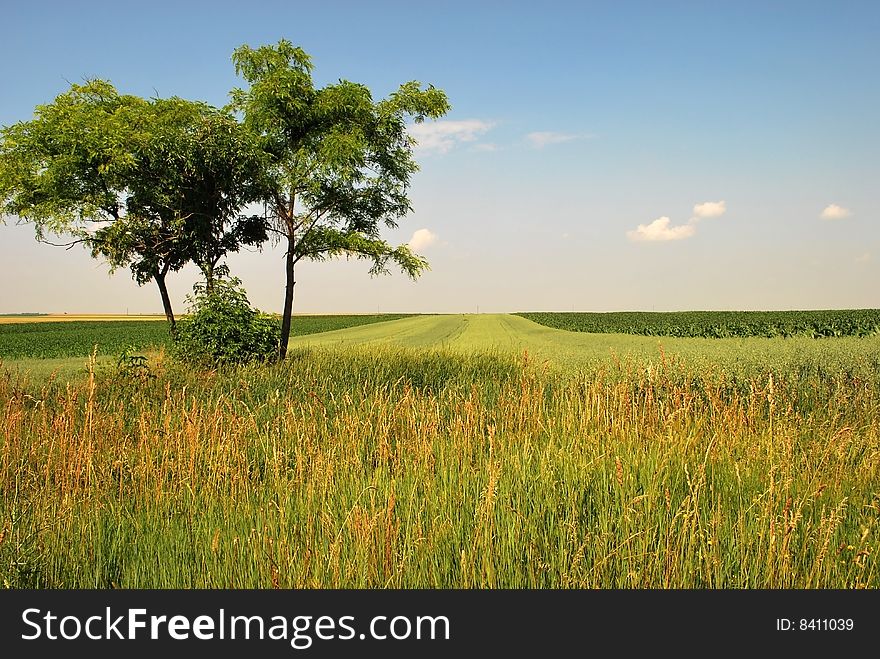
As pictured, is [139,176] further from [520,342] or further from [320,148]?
[520,342]

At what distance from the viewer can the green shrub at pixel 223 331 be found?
13383mm

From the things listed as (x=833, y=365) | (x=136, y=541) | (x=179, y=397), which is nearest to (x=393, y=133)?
(x=179, y=397)

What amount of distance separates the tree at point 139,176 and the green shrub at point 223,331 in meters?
1.56

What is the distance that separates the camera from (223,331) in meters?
13.5

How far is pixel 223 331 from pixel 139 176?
6.10 m

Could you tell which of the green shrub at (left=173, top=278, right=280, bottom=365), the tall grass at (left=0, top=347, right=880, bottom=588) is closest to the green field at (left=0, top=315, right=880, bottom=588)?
the tall grass at (left=0, top=347, right=880, bottom=588)

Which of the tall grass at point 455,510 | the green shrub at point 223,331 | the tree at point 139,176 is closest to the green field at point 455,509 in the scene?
the tall grass at point 455,510

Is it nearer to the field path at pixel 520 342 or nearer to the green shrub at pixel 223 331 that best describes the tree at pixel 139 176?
the green shrub at pixel 223 331

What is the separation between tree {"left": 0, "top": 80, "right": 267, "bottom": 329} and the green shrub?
1.56 meters

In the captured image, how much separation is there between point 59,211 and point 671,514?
17.8 metres

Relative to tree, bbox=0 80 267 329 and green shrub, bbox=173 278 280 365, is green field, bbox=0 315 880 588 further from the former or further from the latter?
tree, bbox=0 80 267 329

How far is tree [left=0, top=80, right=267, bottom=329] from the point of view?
15758 mm

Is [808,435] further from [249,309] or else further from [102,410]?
[249,309]

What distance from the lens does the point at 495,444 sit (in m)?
5.74
